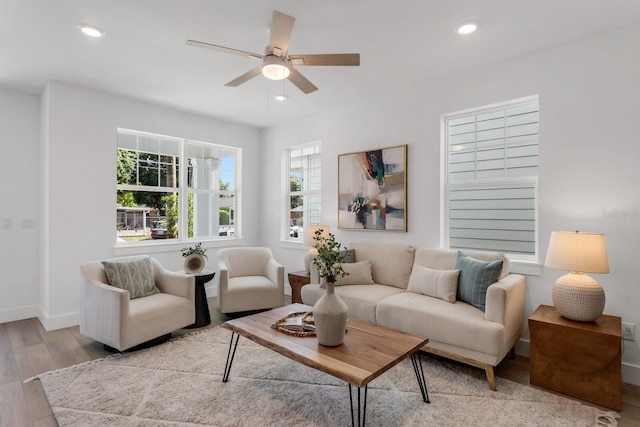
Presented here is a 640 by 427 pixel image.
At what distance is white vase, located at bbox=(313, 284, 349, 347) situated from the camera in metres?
2.07

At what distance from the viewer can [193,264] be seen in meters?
3.80

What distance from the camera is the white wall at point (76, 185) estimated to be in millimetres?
3635

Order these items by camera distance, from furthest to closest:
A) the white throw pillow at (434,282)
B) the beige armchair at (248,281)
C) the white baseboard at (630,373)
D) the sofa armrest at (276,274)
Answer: the sofa armrest at (276,274)
the beige armchair at (248,281)
the white throw pillow at (434,282)
the white baseboard at (630,373)

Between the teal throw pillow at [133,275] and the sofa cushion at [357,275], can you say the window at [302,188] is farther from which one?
the teal throw pillow at [133,275]

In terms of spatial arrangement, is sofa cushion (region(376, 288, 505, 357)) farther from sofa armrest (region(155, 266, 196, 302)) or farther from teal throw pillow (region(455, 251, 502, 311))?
sofa armrest (region(155, 266, 196, 302))

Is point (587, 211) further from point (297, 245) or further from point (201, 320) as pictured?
point (201, 320)

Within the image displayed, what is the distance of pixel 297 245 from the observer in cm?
508

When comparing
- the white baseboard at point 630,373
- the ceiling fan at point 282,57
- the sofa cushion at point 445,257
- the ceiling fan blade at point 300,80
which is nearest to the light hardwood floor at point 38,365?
the white baseboard at point 630,373

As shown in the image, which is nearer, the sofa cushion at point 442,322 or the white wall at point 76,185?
the sofa cushion at point 442,322

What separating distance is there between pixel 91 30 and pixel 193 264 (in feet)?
7.83

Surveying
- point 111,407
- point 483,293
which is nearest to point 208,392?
point 111,407

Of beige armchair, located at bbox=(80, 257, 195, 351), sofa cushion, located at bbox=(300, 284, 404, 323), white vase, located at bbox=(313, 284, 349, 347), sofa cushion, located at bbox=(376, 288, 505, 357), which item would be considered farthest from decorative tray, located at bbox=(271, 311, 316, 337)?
beige armchair, located at bbox=(80, 257, 195, 351)

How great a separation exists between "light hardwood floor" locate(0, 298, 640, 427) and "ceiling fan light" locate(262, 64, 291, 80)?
2668 mm

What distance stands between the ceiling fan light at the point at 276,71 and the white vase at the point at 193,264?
7.55ft
